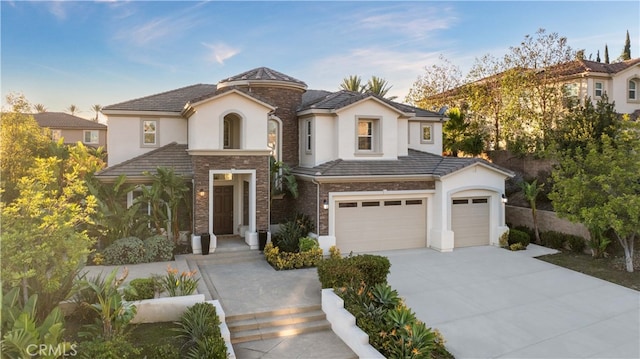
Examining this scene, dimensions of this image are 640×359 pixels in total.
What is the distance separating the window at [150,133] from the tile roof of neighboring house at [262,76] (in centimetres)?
397

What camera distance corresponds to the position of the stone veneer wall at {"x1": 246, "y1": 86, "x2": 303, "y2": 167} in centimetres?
2027

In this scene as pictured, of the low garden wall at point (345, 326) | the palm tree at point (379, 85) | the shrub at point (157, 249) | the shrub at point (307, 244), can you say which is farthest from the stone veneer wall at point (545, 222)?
the palm tree at point (379, 85)

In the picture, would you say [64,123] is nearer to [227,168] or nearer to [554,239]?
[227,168]

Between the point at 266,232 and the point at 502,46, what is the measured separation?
70.1 ft

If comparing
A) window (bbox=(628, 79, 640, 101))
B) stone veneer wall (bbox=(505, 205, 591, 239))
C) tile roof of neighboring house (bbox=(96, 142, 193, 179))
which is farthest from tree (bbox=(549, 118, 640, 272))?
window (bbox=(628, 79, 640, 101))

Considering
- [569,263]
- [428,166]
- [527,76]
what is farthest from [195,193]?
[527,76]

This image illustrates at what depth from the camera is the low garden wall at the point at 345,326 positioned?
901 cm

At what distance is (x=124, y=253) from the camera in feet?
51.4

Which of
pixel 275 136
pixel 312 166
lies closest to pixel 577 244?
pixel 312 166

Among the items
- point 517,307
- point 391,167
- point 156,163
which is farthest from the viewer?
point 391,167

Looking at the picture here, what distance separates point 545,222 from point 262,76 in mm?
15631

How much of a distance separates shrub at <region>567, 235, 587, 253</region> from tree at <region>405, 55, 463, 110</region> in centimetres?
1771

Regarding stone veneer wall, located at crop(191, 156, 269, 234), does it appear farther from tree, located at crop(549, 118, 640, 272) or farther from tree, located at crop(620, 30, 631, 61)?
tree, located at crop(620, 30, 631, 61)

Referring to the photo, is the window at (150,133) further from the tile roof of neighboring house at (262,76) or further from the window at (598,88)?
the window at (598,88)
